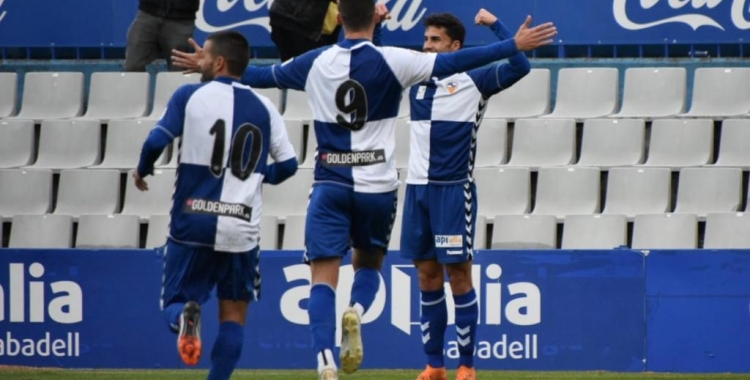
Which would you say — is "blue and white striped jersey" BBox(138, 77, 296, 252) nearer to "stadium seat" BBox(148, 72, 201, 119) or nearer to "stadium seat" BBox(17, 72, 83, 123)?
"stadium seat" BBox(148, 72, 201, 119)

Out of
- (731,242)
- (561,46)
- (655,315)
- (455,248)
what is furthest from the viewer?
(561,46)

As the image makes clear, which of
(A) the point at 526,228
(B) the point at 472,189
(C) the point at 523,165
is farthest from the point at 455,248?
(C) the point at 523,165

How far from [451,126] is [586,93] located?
3840 mm

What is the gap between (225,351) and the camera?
6.99 meters

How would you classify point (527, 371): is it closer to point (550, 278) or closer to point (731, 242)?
point (550, 278)

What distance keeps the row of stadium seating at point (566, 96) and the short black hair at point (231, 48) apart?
5336 millimetres

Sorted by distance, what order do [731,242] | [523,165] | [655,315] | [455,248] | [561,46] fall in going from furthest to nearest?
[561,46] → [523,165] → [731,242] → [655,315] → [455,248]

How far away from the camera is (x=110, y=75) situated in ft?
41.8

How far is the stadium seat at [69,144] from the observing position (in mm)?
12469

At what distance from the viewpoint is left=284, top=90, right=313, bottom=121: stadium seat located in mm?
12414

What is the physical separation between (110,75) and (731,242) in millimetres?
5613

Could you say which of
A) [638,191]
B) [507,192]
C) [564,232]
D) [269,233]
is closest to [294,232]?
[269,233]

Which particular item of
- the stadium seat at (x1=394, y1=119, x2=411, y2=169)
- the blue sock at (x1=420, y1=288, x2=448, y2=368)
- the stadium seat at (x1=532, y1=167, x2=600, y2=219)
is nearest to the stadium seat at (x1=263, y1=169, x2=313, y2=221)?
the stadium seat at (x1=394, y1=119, x2=411, y2=169)

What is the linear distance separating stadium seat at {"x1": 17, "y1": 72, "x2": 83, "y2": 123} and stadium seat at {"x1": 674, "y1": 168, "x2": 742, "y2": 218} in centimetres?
540
